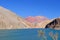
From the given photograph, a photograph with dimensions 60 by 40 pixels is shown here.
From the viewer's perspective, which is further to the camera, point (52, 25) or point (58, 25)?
point (52, 25)

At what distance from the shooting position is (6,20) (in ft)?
621

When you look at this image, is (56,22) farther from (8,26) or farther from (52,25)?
(8,26)

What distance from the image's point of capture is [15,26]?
187 meters

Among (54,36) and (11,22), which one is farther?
(11,22)

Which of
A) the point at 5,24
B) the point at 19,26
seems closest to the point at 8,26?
the point at 5,24

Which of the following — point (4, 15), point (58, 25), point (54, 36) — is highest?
point (4, 15)

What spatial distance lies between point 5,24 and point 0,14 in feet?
64.9

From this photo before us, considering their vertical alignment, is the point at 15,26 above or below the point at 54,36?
above

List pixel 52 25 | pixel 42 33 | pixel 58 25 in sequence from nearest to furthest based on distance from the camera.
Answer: pixel 42 33, pixel 58 25, pixel 52 25

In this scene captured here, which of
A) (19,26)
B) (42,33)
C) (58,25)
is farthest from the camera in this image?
(19,26)

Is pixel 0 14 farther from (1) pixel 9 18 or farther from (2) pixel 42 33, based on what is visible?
(2) pixel 42 33

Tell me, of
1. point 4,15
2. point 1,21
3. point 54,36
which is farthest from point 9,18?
point 54,36

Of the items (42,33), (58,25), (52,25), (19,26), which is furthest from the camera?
(19,26)

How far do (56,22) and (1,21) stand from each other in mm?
50065
